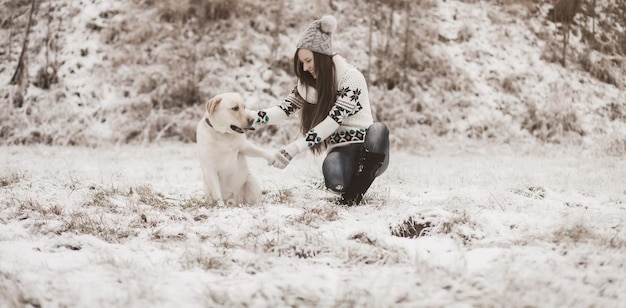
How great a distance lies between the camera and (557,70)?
40.2 feet

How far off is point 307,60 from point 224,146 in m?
0.99

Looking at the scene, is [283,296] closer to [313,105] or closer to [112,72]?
[313,105]

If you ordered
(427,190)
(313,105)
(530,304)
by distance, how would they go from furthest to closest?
(427,190)
(313,105)
(530,304)

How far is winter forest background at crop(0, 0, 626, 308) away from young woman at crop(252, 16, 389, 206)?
31cm

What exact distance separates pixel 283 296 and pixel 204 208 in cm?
194

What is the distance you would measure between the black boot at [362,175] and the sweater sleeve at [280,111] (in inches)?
31.2

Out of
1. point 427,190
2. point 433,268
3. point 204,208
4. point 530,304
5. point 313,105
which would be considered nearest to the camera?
point 530,304

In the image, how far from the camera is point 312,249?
2.69 meters

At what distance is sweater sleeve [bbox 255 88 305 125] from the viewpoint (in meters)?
4.21

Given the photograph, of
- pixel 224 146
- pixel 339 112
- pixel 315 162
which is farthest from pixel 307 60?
pixel 315 162

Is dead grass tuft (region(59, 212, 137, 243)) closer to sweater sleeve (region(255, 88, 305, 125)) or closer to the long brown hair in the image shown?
sweater sleeve (region(255, 88, 305, 125))

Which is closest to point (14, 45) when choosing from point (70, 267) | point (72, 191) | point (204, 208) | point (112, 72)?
point (112, 72)

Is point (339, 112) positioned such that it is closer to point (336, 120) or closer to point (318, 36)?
point (336, 120)

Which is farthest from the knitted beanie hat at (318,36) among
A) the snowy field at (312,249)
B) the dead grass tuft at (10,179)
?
the dead grass tuft at (10,179)
